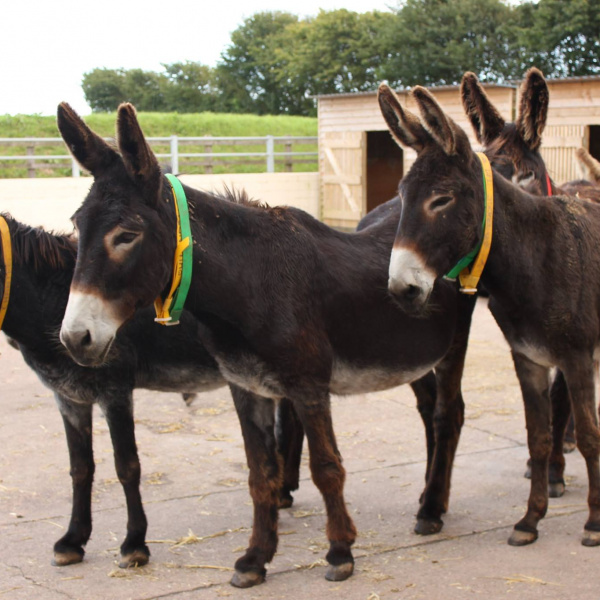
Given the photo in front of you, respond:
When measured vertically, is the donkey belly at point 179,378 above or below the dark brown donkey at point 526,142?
below

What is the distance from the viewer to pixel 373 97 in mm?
18406

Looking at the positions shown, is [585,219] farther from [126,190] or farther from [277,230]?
[126,190]

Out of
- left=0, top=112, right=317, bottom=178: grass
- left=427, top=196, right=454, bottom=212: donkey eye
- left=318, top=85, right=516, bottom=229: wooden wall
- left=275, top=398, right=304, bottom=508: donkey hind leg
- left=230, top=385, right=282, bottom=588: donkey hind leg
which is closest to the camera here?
left=427, top=196, right=454, bottom=212: donkey eye

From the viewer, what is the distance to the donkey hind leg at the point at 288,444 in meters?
5.05

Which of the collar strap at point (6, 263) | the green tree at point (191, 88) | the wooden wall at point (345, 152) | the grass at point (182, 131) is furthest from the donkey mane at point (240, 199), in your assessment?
the green tree at point (191, 88)

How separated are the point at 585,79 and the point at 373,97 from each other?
553 cm

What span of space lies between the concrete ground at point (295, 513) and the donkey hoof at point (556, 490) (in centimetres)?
6

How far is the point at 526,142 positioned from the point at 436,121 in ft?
5.24

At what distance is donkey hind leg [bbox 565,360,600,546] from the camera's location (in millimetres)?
4141

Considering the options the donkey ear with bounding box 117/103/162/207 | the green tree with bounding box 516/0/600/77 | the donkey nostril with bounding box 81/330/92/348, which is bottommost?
the donkey nostril with bounding box 81/330/92/348

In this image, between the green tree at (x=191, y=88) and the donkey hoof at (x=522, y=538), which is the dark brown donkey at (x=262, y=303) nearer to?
the donkey hoof at (x=522, y=538)

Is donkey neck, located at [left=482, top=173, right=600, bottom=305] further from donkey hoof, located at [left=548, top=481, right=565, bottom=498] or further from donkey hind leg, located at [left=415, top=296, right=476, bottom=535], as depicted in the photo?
donkey hoof, located at [left=548, top=481, right=565, bottom=498]

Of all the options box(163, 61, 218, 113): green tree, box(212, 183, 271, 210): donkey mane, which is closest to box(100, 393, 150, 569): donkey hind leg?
box(212, 183, 271, 210): donkey mane

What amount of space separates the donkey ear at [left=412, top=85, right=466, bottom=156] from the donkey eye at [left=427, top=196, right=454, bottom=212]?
Answer: 0.21 meters
